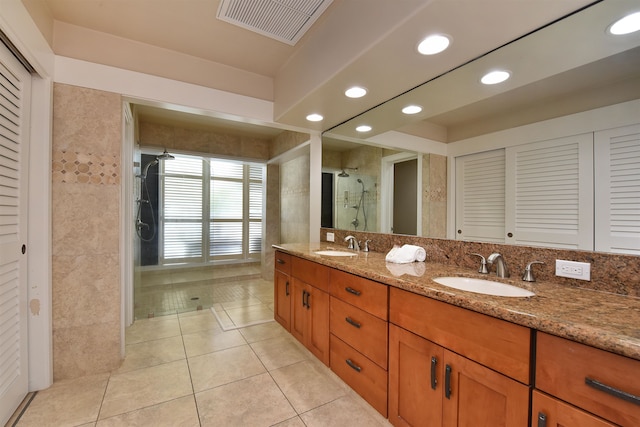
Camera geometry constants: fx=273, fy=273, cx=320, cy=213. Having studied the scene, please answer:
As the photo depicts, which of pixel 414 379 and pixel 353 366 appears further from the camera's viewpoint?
pixel 353 366

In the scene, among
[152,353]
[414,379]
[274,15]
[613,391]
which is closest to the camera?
[613,391]

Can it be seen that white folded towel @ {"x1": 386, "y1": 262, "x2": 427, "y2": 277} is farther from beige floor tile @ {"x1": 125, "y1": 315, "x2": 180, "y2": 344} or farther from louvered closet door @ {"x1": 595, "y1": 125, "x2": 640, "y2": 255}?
beige floor tile @ {"x1": 125, "y1": 315, "x2": 180, "y2": 344}

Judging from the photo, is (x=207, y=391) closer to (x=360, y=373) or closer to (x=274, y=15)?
(x=360, y=373)

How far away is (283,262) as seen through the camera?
8.50 ft

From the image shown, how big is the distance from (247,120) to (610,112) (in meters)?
2.46

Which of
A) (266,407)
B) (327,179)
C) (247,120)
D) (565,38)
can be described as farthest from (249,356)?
(565,38)

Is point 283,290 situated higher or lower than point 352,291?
lower

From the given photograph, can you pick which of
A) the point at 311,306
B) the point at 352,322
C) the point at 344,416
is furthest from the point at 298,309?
the point at 344,416

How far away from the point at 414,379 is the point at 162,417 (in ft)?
4.69

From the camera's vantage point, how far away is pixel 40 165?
5.72 feet

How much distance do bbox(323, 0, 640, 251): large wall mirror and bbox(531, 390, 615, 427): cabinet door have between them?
3.43 ft

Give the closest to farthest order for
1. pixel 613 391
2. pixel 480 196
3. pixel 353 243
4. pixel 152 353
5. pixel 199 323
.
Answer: pixel 613 391 < pixel 480 196 < pixel 152 353 < pixel 353 243 < pixel 199 323

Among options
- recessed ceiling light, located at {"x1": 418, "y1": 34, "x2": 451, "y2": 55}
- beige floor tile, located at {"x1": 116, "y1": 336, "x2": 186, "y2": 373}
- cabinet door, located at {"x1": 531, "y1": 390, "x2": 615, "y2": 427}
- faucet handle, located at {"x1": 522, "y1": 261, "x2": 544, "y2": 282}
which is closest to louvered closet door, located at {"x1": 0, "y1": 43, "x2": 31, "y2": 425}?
beige floor tile, located at {"x1": 116, "y1": 336, "x2": 186, "y2": 373}

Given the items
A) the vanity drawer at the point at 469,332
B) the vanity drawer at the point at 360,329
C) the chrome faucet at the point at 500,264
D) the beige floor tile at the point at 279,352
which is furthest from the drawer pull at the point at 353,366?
the chrome faucet at the point at 500,264
